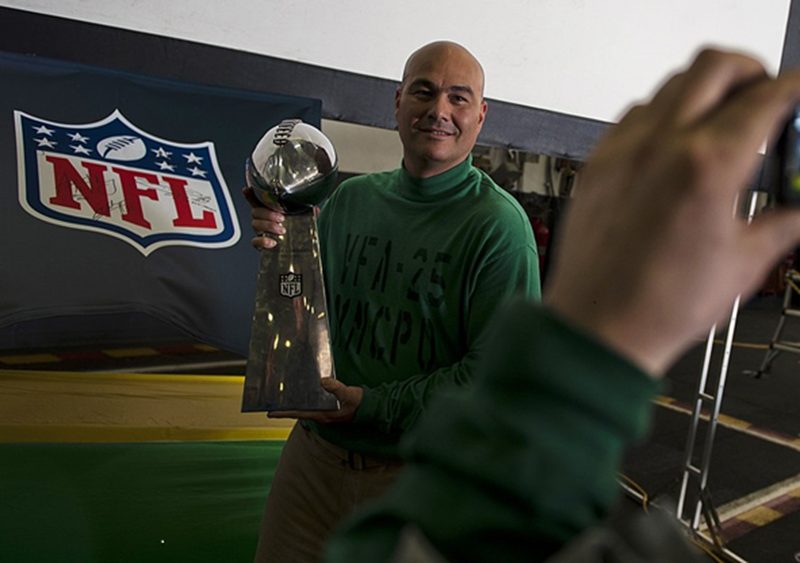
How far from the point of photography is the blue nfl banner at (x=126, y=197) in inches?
67.7

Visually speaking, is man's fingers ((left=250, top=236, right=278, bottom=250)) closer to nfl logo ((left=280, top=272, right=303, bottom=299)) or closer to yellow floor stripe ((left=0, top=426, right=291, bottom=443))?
nfl logo ((left=280, top=272, right=303, bottom=299))

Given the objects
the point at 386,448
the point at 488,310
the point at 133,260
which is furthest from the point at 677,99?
the point at 133,260

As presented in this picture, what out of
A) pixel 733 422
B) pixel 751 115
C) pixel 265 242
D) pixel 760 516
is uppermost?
pixel 751 115

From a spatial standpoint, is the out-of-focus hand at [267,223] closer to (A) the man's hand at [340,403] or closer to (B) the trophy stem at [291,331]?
(B) the trophy stem at [291,331]

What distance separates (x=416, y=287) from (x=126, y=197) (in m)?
0.94

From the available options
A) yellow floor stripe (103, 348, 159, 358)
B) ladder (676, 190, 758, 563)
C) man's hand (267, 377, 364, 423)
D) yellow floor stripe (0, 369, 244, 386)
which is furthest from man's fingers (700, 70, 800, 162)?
yellow floor stripe (103, 348, 159, 358)

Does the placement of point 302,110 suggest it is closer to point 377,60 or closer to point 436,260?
point 377,60

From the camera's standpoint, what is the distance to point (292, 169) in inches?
52.1

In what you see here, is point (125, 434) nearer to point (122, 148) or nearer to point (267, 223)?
point (122, 148)

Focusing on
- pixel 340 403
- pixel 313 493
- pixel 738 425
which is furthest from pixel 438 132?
pixel 738 425

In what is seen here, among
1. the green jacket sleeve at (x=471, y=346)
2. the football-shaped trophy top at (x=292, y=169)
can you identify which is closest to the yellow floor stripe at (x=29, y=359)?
the football-shaped trophy top at (x=292, y=169)

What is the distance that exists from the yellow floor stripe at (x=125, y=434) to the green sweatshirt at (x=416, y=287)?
72cm

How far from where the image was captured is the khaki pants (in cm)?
131

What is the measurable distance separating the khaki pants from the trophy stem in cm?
15
